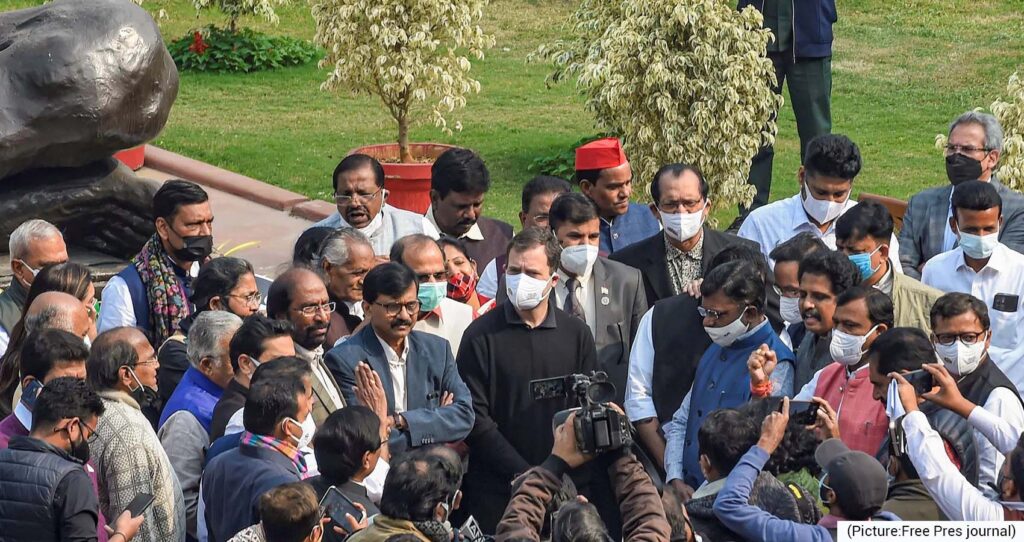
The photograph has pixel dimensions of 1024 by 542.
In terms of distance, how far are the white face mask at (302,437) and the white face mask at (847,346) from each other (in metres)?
2.20

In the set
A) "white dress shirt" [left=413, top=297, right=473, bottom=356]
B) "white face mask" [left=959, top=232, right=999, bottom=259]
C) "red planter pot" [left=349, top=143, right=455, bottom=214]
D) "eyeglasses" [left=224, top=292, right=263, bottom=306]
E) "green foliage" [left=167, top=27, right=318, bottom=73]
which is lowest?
"green foliage" [left=167, top=27, right=318, bottom=73]

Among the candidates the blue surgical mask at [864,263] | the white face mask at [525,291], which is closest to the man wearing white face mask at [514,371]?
the white face mask at [525,291]

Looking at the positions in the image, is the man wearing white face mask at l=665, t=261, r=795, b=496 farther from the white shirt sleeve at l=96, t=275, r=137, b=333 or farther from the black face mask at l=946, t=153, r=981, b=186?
the white shirt sleeve at l=96, t=275, r=137, b=333

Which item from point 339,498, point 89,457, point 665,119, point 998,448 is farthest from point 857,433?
point 665,119

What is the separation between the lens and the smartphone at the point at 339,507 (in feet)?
18.1

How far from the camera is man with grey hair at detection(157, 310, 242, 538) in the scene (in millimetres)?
6293

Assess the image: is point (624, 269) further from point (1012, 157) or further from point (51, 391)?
point (1012, 157)

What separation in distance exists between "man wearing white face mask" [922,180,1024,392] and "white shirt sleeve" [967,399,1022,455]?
152 centimetres

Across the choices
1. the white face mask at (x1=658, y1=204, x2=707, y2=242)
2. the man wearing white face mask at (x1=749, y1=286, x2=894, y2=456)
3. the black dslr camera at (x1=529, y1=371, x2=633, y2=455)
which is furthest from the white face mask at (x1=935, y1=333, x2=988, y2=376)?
the white face mask at (x1=658, y1=204, x2=707, y2=242)

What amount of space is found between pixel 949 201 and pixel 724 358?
2.25 metres

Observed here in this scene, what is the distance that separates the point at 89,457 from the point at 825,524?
8.84 ft

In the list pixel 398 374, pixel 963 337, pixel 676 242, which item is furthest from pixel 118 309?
pixel 963 337

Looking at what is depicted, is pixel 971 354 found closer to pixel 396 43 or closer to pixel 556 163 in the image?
pixel 396 43

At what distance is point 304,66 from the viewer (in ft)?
64.7
